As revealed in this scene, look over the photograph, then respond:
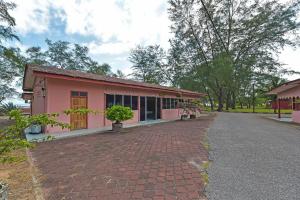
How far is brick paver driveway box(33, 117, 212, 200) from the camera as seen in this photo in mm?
3209

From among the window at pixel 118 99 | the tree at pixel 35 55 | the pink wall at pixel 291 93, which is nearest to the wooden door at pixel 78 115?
the window at pixel 118 99

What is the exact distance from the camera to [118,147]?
21.2ft

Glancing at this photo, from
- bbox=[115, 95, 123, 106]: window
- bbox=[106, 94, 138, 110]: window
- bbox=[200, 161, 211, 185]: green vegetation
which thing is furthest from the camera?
bbox=[115, 95, 123, 106]: window

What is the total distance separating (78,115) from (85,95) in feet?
3.80

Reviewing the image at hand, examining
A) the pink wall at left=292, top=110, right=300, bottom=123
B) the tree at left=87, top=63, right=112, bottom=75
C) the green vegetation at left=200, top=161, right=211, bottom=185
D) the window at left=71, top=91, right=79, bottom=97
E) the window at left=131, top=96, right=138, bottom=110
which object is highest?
the tree at left=87, top=63, right=112, bottom=75

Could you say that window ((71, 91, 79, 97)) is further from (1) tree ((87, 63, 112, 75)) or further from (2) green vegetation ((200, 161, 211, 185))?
(1) tree ((87, 63, 112, 75))

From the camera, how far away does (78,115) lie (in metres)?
10.5

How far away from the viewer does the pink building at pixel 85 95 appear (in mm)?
9242

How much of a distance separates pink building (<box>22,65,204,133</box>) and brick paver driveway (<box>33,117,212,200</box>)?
346 cm

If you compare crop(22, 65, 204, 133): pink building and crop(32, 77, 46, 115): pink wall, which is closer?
crop(22, 65, 204, 133): pink building

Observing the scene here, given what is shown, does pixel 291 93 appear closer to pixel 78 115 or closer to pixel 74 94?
pixel 78 115

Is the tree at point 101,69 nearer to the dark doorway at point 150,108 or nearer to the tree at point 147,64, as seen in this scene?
the tree at point 147,64

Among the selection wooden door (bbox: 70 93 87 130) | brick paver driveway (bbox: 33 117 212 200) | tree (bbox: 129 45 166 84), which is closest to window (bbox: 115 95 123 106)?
wooden door (bbox: 70 93 87 130)

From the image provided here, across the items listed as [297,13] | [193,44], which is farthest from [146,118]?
[297,13]
